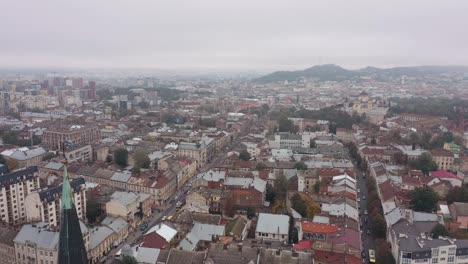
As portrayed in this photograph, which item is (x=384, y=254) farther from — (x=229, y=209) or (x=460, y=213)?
(x=229, y=209)

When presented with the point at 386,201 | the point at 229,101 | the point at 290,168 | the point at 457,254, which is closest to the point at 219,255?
the point at 457,254

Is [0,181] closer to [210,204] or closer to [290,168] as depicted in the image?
[210,204]

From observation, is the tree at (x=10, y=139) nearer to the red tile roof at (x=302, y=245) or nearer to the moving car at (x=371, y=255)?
the red tile roof at (x=302, y=245)

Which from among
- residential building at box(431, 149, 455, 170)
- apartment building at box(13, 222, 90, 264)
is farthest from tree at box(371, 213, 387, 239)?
residential building at box(431, 149, 455, 170)

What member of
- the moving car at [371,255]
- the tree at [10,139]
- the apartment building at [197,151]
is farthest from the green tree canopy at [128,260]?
the tree at [10,139]

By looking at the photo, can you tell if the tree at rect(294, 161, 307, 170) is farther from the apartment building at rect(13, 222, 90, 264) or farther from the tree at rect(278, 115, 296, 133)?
the tree at rect(278, 115, 296, 133)

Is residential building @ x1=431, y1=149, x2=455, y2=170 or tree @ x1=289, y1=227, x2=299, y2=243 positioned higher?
residential building @ x1=431, y1=149, x2=455, y2=170

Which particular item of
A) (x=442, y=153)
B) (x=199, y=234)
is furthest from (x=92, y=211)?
(x=442, y=153)
